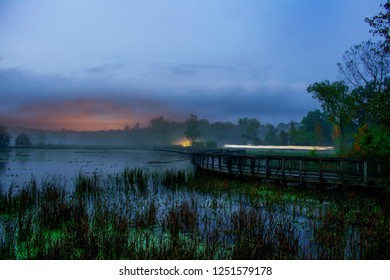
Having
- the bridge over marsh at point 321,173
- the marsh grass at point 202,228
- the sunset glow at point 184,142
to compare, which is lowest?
the marsh grass at point 202,228

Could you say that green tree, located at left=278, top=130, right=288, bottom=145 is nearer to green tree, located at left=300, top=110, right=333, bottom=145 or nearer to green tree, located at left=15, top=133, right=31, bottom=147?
green tree, located at left=300, top=110, right=333, bottom=145

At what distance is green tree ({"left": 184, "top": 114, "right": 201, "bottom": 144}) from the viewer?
5172 inches

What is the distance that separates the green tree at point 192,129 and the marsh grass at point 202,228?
4456 inches

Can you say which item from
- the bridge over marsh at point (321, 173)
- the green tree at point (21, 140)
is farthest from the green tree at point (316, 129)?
the green tree at point (21, 140)

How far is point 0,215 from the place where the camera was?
11.9m

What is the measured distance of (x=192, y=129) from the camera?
132 metres

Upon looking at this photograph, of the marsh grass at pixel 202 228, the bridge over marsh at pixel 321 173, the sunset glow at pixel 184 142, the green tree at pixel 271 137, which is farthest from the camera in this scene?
the sunset glow at pixel 184 142

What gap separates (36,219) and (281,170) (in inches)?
590

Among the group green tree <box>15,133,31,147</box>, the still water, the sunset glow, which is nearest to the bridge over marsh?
the still water

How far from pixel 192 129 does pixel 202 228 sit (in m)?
122

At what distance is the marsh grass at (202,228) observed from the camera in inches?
275

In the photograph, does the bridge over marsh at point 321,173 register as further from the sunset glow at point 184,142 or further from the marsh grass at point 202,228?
the sunset glow at point 184,142
